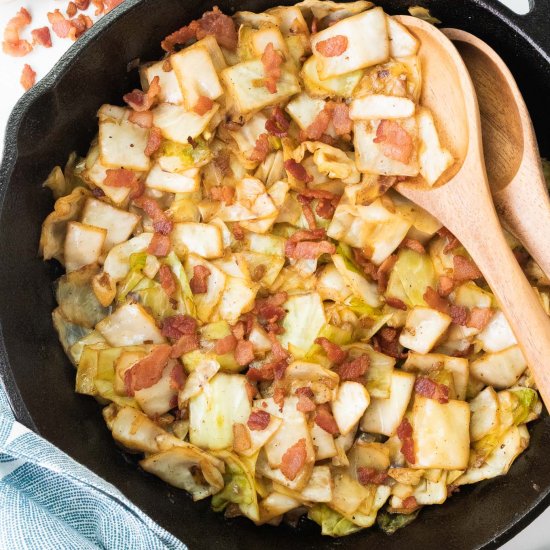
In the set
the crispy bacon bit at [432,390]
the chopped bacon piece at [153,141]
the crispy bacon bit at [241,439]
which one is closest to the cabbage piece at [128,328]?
the crispy bacon bit at [241,439]

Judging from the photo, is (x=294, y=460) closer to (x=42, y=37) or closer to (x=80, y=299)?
(x=80, y=299)

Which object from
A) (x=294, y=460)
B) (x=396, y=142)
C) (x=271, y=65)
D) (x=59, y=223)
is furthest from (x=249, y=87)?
(x=294, y=460)

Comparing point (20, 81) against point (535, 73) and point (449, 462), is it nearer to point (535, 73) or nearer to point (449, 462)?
point (535, 73)

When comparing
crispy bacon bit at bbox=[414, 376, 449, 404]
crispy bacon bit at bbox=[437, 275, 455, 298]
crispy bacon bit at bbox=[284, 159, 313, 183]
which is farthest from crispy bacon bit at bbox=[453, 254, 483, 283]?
crispy bacon bit at bbox=[284, 159, 313, 183]

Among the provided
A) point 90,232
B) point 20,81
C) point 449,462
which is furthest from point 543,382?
point 20,81

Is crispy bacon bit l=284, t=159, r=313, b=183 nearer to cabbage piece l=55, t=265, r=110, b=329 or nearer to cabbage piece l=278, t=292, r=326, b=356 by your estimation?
cabbage piece l=278, t=292, r=326, b=356

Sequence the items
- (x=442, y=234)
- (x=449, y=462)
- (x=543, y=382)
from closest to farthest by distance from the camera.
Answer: (x=543, y=382), (x=449, y=462), (x=442, y=234)
